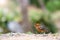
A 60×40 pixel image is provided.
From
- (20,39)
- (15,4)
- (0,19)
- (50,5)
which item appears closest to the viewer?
(20,39)

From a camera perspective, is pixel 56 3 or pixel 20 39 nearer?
pixel 20 39

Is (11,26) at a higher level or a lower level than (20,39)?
lower

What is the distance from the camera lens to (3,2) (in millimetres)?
17750

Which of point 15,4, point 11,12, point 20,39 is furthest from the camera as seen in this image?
point 15,4

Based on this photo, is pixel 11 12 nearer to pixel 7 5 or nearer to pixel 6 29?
pixel 7 5

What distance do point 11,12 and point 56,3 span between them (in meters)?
4.20

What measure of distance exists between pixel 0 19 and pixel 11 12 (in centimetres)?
340

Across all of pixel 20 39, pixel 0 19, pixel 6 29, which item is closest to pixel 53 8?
pixel 0 19

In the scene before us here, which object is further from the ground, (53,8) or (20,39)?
(20,39)

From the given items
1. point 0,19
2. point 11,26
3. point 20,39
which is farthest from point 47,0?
point 20,39

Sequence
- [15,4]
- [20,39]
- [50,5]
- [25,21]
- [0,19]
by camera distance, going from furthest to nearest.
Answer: [15,4], [50,5], [0,19], [25,21], [20,39]

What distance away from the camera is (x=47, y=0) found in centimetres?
1672

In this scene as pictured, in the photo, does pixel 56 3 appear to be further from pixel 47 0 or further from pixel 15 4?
pixel 15 4

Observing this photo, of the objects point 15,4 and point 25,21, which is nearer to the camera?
point 25,21
